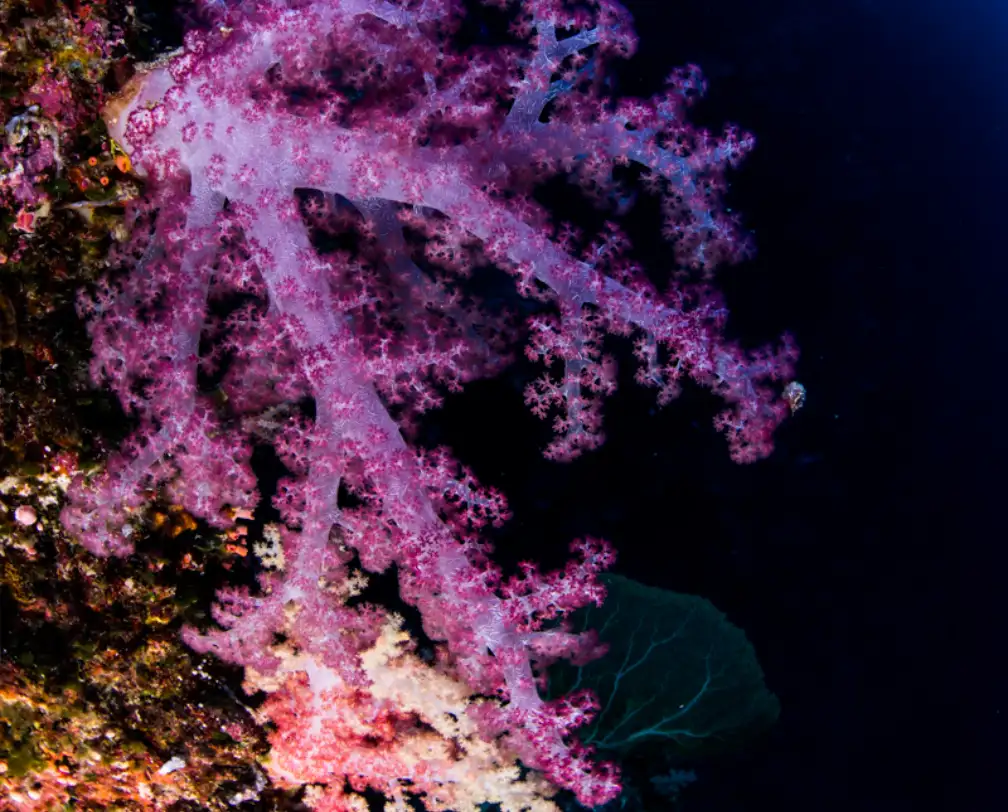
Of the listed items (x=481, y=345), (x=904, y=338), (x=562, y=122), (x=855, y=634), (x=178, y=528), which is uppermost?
(x=562, y=122)

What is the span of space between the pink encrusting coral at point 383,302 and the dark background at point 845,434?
0.48 m

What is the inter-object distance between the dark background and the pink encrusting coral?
1.59ft

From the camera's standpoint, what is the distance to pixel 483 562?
10.0 feet

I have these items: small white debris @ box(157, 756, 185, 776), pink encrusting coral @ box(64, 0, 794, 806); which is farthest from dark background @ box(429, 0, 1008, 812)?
small white debris @ box(157, 756, 185, 776)

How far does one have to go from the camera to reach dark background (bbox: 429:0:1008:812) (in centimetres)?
375

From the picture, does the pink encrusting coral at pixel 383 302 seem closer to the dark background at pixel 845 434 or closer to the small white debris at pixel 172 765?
the dark background at pixel 845 434

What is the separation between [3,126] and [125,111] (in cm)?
53

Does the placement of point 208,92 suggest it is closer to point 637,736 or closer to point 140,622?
point 140,622

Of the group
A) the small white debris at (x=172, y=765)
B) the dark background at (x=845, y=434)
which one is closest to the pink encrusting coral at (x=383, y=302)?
the dark background at (x=845, y=434)

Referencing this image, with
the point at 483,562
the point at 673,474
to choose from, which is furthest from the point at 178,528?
the point at 673,474

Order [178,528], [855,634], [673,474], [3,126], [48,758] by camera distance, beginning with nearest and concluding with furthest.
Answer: [3,126], [178,528], [673,474], [48,758], [855,634]

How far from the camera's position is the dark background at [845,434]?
12.3 feet

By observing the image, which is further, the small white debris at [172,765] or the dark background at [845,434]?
the small white debris at [172,765]

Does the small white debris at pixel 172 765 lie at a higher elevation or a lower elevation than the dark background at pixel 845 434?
lower
